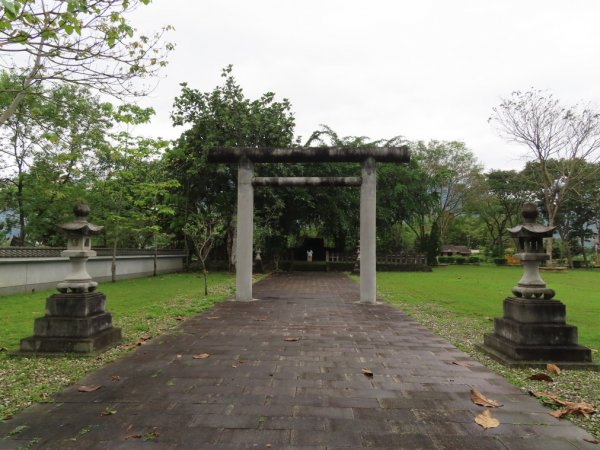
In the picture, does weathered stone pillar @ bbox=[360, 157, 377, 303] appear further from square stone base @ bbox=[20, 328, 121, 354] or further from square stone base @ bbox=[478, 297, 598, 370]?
square stone base @ bbox=[20, 328, 121, 354]

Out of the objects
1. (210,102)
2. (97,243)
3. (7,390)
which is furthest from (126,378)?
(97,243)

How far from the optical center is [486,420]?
323cm

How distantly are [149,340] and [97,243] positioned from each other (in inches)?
829

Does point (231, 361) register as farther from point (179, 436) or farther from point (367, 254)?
point (367, 254)

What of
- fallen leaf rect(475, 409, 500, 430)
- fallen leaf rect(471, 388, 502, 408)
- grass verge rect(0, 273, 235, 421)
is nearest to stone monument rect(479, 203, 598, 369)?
fallen leaf rect(471, 388, 502, 408)

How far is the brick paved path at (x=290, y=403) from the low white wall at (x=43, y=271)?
8073mm

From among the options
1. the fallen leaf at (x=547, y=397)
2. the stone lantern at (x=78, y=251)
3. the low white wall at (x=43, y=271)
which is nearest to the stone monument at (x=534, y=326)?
the fallen leaf at (x=547, y=397)

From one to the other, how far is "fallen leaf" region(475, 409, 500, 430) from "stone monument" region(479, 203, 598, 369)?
5.60 ft

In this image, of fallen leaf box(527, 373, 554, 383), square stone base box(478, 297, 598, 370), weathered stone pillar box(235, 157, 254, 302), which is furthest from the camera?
weathered stone pillar box(235, 157, 254, 302)

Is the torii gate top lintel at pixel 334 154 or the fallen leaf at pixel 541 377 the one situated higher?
the torii gate top lintel at pixel 334 154

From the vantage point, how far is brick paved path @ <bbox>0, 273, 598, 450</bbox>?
115 inches

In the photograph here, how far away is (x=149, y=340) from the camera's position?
19.8 feet

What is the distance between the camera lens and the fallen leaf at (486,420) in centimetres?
315

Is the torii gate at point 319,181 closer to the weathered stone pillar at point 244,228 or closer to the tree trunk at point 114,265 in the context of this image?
the weathered stone pillar at point 244,228
